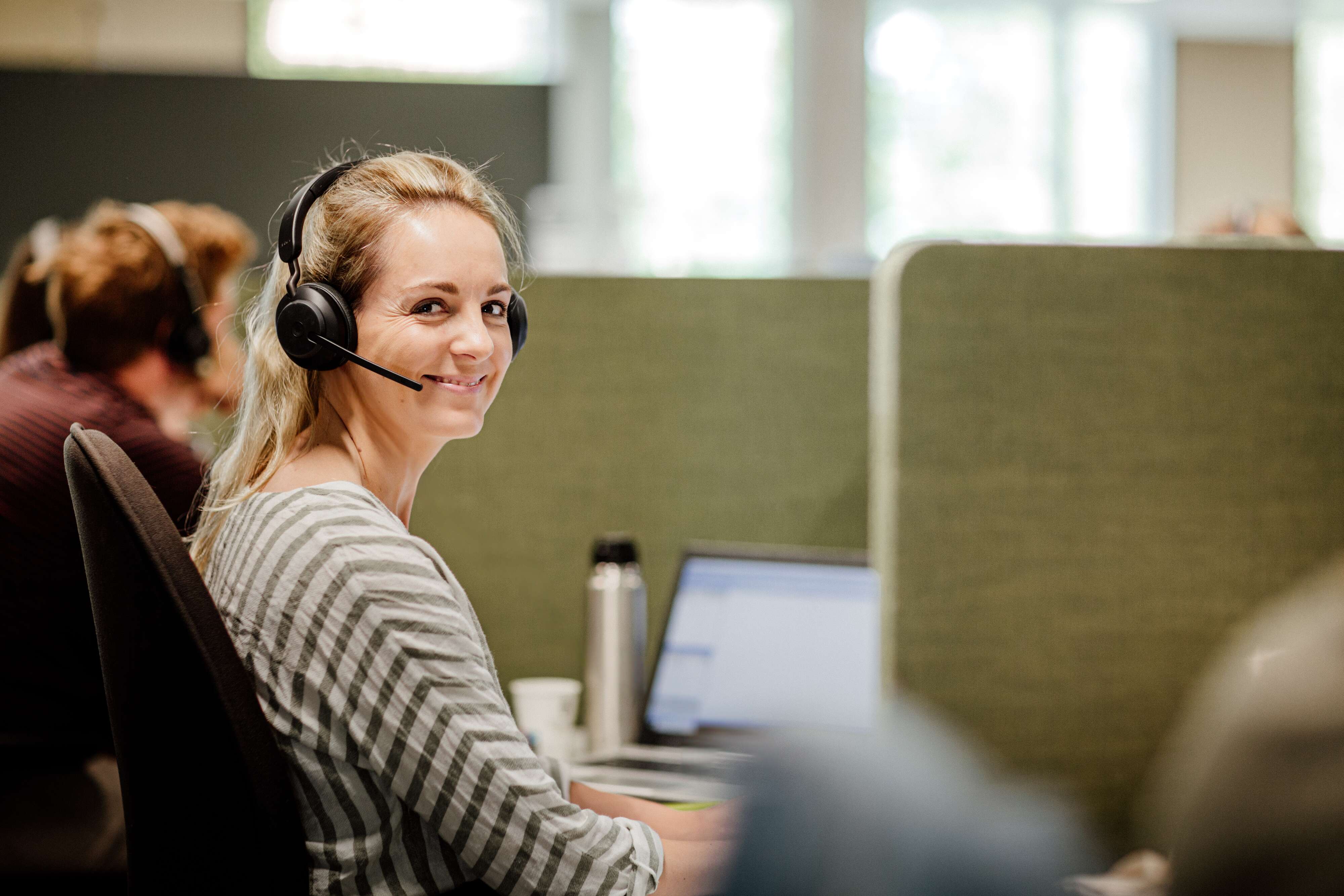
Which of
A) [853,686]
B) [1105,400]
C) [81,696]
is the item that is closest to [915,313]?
[1105,400]

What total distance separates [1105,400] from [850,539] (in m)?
0.52

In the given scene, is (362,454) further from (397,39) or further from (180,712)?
(397,39)

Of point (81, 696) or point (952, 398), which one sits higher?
point (952, 398)

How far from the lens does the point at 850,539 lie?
1.47 m

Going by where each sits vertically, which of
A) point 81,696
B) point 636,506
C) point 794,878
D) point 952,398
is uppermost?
point 952,398

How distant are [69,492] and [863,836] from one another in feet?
3.36

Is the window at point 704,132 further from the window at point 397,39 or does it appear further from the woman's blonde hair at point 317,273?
the woman's blonde hair at point 317,273

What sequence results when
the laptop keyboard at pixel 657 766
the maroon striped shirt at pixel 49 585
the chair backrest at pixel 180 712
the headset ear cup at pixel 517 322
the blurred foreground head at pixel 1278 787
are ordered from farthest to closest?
the maroon striped shirt at pixel 49 585, the laptop keyboard at pixel 657 766, the headset ear cup at pixel 517 322, the chair backrest at pixel 180 712, the blurred foreground head at pixel 1278 787

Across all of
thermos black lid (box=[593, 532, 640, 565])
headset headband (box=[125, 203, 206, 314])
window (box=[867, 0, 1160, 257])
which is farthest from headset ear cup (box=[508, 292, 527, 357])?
window (box=[867, 0, 1160, 257])

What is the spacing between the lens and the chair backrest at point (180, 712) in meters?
0.64

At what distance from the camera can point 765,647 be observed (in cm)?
126

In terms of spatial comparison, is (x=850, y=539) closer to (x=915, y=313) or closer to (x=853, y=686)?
(x=853, y=686)

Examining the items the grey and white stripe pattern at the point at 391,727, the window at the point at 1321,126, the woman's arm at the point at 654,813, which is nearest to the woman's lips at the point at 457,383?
the grey and white stripe pattern at the point at 391,727

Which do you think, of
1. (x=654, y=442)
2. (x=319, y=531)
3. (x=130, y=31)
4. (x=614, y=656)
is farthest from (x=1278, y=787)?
(x=130, y=31)
